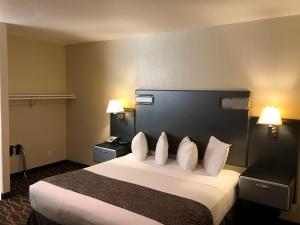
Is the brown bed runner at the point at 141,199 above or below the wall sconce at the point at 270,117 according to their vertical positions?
below

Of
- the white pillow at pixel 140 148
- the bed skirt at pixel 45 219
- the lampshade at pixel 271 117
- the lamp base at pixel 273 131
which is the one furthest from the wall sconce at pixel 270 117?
the white pillow at pixel 140 148

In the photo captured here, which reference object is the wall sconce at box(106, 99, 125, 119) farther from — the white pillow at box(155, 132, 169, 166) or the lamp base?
the lamp base

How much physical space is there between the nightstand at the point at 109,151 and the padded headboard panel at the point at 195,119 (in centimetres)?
38

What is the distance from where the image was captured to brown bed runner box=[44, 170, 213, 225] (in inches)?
78.4

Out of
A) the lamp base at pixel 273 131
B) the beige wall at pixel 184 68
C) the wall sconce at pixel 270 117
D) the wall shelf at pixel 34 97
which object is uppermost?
the beige wall at pixel 184 68

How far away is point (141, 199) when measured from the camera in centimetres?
225

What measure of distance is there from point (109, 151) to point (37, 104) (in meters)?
1.75

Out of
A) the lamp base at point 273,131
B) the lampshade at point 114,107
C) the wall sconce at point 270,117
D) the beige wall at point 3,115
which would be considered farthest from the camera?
the lampshade at point 114,107

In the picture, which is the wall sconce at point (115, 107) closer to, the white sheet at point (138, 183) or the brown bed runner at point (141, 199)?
the white sheet at point (138, 183)

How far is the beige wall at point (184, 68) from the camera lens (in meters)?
2.86

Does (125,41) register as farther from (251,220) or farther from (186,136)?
(251,220)

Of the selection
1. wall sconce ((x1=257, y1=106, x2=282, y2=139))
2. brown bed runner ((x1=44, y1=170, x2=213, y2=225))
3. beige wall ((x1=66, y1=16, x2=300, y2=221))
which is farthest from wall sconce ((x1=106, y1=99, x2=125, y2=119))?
wall sconce ((x1=257, y1=106, x2=282, y2=139))

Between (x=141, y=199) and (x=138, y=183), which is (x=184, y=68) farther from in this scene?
(x=141, y=199)

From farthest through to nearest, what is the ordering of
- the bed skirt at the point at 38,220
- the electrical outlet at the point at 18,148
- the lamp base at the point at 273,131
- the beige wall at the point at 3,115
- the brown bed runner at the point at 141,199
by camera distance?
the electrical outlet at the point at 18,148 < the beige wall at the point at 3,115 < the lamp base at the point at 273,131 < the bed skirt at the point at 38,220 < the brown bed runner at the point at 141,199
